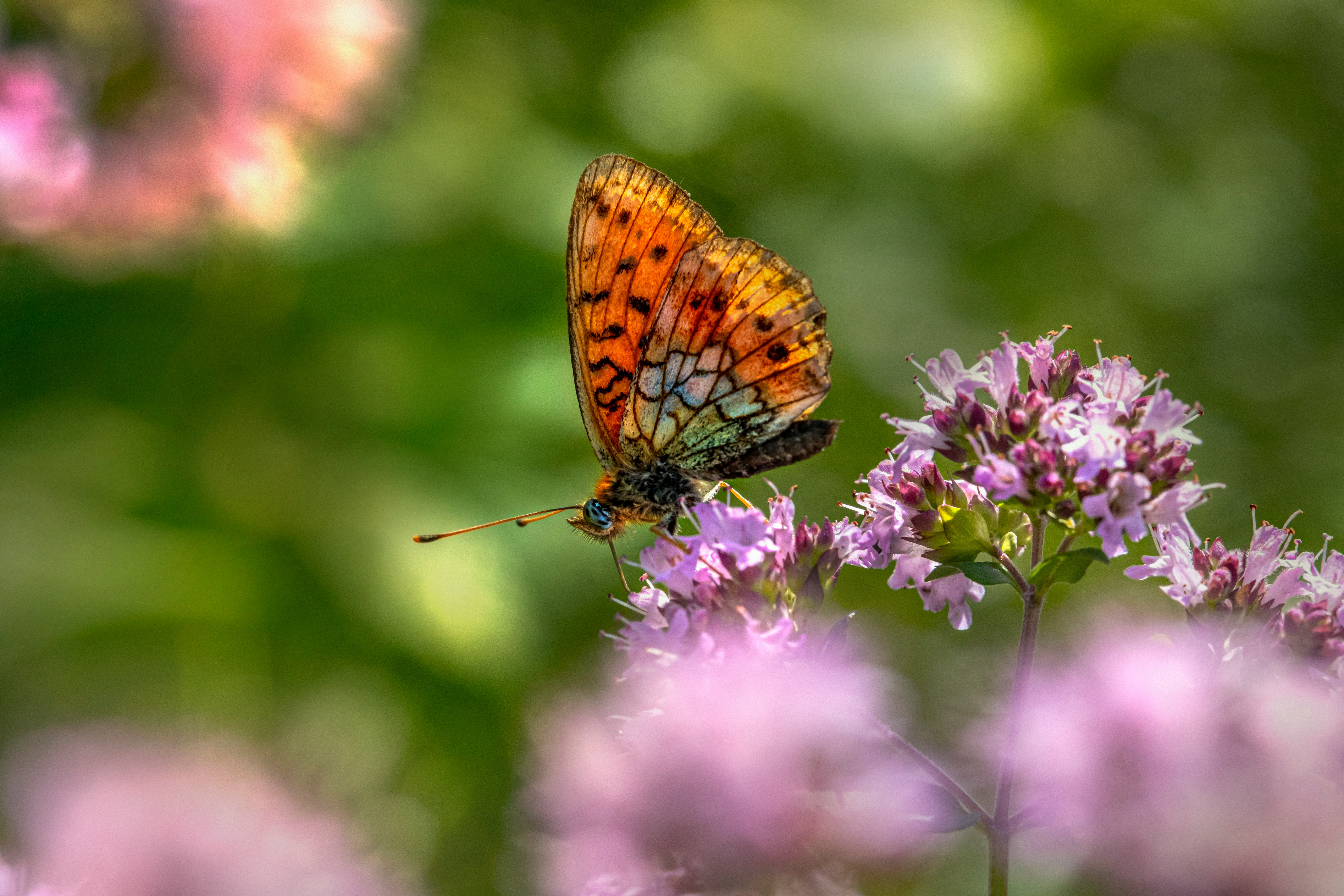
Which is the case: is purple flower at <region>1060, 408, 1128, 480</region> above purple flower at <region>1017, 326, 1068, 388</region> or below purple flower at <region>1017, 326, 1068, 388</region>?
below

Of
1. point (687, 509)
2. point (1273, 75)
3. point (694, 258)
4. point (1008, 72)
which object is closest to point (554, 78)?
point (1008, 72)

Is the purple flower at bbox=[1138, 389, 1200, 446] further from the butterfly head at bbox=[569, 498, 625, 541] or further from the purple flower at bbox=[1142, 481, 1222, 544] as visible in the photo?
the butterfly head at bbox=[569, 498, 625, 541]

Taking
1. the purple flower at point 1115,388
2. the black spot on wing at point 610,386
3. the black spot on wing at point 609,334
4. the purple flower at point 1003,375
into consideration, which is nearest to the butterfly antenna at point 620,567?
the black spot on wing at point 610,386

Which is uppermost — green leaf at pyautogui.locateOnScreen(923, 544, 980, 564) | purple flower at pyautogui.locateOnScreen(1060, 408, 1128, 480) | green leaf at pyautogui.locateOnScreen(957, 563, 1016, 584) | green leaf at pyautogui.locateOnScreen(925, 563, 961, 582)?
purple flower at pyautogui.locateOnScreen(1060, 408, 1128, 480)

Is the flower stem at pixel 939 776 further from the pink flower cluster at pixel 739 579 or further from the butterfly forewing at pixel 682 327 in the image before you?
the butterfly forewing at pixel 682 327

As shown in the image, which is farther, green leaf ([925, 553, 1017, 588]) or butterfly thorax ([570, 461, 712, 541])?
butterfly thorax ([570, 461, 712, 541])

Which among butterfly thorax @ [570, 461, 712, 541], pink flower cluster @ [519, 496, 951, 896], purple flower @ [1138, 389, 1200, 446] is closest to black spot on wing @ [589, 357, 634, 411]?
butterfly thorax @ [570, 461, 712, 541]

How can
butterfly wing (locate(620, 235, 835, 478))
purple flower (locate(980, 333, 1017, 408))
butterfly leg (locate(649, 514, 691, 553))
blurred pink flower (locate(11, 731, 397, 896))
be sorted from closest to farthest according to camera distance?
blurred pink flower (locate(11, 731, 397, 896)) < purple flower (locate(980, 333, 1017, 408)) < butterfly leg (locate(649, 514, 691, 553)) < butterfly wing (locate(620, 235, 835, 478))
